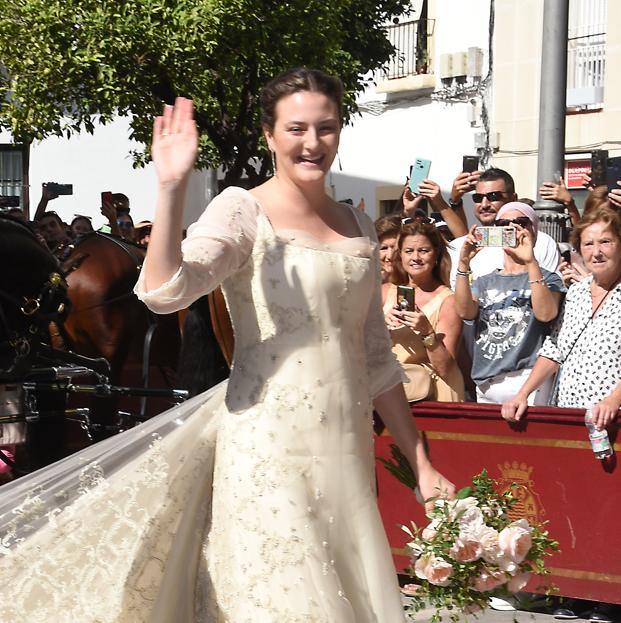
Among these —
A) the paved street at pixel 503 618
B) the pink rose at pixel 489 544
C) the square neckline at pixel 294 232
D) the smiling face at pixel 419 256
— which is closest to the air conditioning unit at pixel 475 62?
the smiling face at pixel 419 256

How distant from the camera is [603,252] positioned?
6133 millimetres

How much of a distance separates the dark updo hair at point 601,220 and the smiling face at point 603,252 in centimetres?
2

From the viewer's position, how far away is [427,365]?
22.4 ft

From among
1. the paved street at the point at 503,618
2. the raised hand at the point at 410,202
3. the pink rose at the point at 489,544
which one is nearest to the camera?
the pink rose at the point at 489,544

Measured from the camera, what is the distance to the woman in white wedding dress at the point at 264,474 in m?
3.68

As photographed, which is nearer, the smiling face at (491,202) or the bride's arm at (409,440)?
the bride's arm at (409,440)

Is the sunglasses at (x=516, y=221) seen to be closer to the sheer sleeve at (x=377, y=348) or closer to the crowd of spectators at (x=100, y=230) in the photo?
the sheer sleeve at (x=377, y=348)

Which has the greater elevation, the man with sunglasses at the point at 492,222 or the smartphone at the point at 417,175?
the smartphone at the point at 417,175

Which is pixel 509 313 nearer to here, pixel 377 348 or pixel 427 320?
pixel 427 320

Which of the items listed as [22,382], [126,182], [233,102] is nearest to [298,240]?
[22,382]

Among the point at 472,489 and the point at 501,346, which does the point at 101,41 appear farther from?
the point at 472,489

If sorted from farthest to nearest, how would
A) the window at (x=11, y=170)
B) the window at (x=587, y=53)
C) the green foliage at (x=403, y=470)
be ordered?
1. the window at (x=11, y=170)
2. the window at (x=587, y=53)
3. the green foliage at (x=403, y=470)

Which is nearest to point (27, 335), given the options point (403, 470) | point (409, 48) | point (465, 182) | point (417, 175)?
point (417, 175)

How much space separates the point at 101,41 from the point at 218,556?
35.8ft
